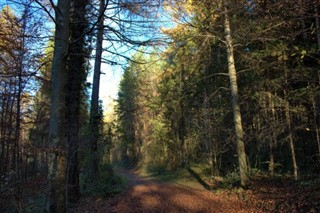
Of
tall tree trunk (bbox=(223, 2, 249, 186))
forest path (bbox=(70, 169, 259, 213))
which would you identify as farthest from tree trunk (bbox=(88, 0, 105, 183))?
tall tree trunk (bbox=(223, 2, 249, 186))

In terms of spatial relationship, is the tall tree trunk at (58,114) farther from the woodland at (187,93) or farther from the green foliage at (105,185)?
the green foliage at (105,185)

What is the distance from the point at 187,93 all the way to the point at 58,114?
439 inches

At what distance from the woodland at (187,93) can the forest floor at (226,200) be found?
0.33 ft

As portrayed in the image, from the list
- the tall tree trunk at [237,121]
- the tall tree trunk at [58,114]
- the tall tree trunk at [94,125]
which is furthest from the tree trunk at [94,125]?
the tall tree trunk at [58,114]

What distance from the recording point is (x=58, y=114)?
15.7ft

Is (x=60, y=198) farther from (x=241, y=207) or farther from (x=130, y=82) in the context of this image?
(x=130, y=82)

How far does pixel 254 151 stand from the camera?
16.2m

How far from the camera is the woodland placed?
550cm

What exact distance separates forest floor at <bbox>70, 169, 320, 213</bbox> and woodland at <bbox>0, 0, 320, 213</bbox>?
101 millimetres

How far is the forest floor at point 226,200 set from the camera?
8.52 metres

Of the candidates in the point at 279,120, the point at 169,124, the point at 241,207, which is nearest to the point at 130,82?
the point at 169,124

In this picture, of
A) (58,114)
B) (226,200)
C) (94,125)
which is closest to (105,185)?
(94,125)

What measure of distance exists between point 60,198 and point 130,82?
38024 millimetres

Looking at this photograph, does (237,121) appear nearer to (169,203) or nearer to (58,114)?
(169,203)
